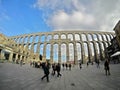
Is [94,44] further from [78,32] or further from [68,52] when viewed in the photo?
[68,52]

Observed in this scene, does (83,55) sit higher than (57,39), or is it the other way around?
(57,39)

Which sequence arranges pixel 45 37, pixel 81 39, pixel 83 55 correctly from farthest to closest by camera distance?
pixel 45 37, pixel 81 39, pixel 83 55

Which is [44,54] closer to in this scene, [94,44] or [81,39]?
[81,39]

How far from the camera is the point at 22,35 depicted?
173ft

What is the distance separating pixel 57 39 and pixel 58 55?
8.07 meters

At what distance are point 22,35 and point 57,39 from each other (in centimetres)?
1973

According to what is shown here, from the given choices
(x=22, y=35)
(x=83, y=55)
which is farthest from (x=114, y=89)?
(x=22, y=35)

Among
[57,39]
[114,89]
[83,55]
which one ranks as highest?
[57,39]

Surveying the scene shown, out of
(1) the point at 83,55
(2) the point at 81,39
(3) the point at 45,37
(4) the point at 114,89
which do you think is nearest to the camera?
(4) the point at 114,89

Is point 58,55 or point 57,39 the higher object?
point 57,39

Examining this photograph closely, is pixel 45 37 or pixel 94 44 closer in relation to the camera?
pixel 94 44

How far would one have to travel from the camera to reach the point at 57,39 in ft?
156

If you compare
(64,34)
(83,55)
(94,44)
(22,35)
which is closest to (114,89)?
(83,55)

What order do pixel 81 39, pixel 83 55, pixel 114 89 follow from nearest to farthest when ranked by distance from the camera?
pixel 114 89
pixel 83 55
pixel 81 39
